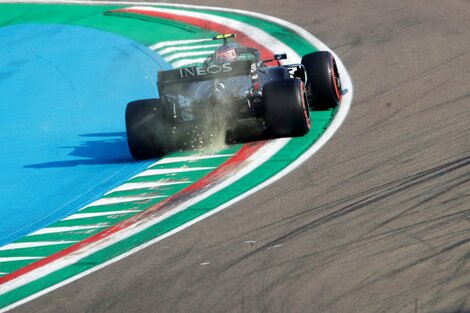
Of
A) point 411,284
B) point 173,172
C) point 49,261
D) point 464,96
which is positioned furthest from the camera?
point 464,96

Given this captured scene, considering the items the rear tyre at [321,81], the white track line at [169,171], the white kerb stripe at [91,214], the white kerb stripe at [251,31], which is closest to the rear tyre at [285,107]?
the white track line at [169,171]

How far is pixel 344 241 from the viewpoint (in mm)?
10633

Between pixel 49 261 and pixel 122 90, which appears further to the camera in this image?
pixel 122 90

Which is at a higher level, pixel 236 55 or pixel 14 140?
pixel 236 55

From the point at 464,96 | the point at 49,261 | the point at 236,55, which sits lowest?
the point at 49,261

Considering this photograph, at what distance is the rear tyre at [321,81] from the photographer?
53.6ft

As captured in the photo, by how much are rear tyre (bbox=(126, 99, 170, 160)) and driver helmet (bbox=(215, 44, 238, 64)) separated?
1353 millimetres

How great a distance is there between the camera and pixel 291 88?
14.7 meters

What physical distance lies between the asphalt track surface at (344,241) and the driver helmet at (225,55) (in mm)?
2238

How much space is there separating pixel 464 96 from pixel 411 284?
735 centimetres

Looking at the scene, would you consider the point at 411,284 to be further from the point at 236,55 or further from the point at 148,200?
the point at 236,55

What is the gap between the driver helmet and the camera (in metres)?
16.0

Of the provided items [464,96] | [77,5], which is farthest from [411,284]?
[77,5]

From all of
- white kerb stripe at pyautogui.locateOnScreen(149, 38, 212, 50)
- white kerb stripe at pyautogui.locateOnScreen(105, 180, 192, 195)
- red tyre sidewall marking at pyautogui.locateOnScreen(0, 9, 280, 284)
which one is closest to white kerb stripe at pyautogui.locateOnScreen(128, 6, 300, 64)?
white kerb stripe at pyautogui.locateOnScreen(149, 38, 212, 50)
